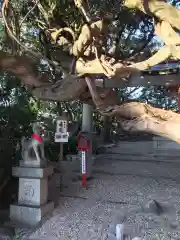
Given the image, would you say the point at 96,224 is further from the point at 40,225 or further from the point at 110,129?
the point at 110,129

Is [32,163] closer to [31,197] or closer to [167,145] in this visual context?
[31,197]

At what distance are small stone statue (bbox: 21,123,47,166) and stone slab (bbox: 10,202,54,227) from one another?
68 cm

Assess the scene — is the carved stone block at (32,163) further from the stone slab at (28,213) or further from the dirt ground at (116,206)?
the dirt ground at (116,206)

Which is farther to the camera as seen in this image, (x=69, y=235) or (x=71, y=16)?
(x=71, y=16)

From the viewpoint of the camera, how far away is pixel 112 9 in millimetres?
5645

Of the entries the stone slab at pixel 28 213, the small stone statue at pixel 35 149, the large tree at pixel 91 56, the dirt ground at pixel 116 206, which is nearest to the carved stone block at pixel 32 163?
the small stone statue at pixel 35 149

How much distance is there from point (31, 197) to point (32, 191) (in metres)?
0.10

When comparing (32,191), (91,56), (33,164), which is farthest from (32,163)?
(91,56)

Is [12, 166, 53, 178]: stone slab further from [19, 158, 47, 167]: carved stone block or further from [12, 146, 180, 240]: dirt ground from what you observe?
[12, 146, 180, 240]: dirt ground

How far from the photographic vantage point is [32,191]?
4727 mm

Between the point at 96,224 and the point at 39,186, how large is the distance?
1028 mm

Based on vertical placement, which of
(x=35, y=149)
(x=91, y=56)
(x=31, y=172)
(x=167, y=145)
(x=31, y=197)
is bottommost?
(x=31, y=197)

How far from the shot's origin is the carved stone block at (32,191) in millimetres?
4688

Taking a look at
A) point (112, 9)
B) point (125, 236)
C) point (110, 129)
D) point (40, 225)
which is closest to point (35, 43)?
point (112, 9)
